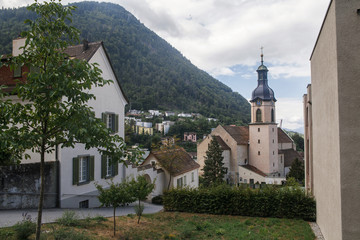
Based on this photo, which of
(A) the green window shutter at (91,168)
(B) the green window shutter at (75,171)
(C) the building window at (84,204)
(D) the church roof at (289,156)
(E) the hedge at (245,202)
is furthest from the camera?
(D) the church roof at (289,156)

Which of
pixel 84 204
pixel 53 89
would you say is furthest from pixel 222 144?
pixel 53 89

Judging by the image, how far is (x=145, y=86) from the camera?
16550 cm

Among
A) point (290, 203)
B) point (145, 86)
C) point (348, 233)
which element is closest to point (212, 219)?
point (290, 203)

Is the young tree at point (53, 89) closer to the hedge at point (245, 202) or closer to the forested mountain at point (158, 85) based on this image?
the hedge at point (245, 202)

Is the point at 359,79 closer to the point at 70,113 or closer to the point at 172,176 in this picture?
the point at 70,113

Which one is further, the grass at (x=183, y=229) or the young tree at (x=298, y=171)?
the young tree at (x=298, y=171)

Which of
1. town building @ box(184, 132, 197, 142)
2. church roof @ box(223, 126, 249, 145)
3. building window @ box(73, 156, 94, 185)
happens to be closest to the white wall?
building window @ box(73, 156, 94, 185)

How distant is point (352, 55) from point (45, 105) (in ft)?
24.7

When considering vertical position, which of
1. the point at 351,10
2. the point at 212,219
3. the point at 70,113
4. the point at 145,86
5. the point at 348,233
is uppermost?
the point at 145,86

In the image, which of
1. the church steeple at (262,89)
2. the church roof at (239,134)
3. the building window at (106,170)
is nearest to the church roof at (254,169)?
the church roof at (239,134)

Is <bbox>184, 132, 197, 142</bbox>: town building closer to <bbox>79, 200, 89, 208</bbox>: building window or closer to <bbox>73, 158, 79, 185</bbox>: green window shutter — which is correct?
<bbox>79, 200, 89, 208</bbox>: building window

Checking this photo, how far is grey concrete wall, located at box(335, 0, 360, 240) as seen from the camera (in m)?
6.74

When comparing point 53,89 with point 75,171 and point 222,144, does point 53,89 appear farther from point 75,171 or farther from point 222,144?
point 222,144

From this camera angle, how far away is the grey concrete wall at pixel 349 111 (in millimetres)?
6738
